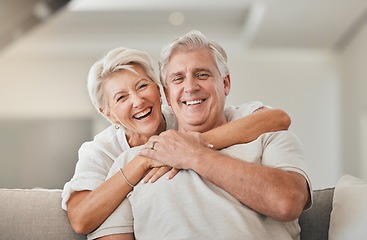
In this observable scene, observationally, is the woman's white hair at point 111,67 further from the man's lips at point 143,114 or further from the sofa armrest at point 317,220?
the sofa armrest at point 317,220

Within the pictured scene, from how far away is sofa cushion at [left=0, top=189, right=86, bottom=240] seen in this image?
1656mm

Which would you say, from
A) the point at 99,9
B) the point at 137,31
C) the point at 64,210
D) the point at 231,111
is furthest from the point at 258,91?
the point at 64,210

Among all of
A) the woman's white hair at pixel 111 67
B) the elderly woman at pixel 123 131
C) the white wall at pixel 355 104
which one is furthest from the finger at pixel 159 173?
the white wall at pixel 355 104

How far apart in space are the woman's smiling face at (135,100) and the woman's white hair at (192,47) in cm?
11

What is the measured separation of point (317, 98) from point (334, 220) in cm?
529

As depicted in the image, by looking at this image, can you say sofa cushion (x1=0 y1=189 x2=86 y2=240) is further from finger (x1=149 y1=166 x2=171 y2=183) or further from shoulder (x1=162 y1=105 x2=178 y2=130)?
shoulder (x1=162 y1=105 x2=178 y2=130)

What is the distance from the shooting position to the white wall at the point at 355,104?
573cm

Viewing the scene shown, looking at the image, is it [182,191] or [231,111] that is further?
[231,111]

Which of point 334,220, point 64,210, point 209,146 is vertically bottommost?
point 64,210

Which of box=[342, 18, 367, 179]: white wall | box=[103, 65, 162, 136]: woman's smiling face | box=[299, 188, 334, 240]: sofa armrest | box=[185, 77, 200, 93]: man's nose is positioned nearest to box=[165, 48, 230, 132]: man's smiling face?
box=[185, 77, 200, 93]: man's nose

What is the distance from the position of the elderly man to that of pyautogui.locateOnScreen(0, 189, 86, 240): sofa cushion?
0.27 metres

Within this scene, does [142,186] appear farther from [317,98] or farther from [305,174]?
[317,98]

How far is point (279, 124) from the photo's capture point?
1648 mm

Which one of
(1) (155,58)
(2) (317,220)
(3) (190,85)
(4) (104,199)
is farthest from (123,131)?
(1) (155,58)
